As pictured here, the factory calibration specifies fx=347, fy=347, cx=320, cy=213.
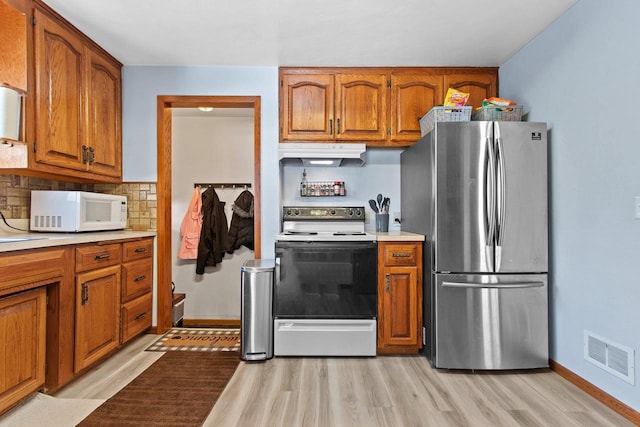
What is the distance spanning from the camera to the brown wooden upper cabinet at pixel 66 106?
2072mm

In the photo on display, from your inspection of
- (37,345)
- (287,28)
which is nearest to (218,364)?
(37,345)

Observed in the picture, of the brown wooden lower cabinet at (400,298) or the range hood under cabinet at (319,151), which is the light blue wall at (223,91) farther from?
the brown wooden lower cabinet at (400,298)

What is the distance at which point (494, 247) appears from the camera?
2.32 m

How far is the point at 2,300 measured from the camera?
5.31 ft

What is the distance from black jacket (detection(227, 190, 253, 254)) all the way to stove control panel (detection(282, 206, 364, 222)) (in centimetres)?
120

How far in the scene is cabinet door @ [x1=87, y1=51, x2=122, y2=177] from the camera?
2.64 metres

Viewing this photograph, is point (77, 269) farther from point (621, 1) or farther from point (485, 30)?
point (621, 1)

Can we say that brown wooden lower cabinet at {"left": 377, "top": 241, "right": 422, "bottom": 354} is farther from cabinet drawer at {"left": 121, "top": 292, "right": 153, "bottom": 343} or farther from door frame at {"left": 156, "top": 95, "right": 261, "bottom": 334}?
cabinet drawer at {"left": 121, "top": 292, "right": 153, "bottom": 343}

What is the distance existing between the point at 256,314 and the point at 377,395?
99 centimetres

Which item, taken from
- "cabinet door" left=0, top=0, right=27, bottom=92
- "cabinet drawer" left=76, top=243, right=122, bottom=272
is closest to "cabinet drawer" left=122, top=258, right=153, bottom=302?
"cabinet drawer" left=76, top=243, right=122, bottom=272

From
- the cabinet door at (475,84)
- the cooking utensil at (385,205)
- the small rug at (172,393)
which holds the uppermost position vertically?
the cabinet door at (475,84)

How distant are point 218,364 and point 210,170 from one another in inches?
97.7

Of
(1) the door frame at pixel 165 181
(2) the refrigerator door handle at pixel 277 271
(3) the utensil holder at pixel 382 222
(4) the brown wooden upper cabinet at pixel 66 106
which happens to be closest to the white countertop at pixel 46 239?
(1) the door frame at pixel 165 181

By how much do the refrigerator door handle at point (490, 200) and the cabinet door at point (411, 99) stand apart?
79 cm
